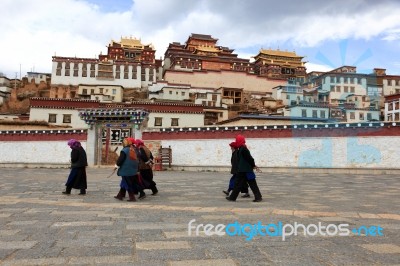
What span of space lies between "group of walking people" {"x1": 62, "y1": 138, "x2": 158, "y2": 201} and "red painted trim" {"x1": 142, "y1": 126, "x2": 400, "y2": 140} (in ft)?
40.1

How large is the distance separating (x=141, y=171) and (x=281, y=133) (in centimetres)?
1306

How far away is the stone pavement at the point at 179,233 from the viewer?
4152 mm

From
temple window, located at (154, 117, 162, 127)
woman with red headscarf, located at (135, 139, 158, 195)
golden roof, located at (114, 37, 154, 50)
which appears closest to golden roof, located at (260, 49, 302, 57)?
golden roof, located at (114, 37, 154, 50)

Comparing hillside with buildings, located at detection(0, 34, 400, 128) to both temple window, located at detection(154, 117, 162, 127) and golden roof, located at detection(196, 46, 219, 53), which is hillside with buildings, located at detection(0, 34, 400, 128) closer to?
golden roof, located at detection(196, 46, 219, 53)

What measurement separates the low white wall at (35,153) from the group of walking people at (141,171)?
1464 centimetres

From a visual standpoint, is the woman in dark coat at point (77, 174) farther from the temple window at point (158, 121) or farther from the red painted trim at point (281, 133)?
the temple window at point (158, 121)

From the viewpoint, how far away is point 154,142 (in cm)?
2258

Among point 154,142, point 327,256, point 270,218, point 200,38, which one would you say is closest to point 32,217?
point 270,218

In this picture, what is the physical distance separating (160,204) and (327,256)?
4.85m

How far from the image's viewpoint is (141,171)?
10.1 m

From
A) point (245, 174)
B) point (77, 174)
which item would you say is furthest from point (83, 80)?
point (245, 174)

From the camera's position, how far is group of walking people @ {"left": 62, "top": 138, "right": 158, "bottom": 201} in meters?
9.17

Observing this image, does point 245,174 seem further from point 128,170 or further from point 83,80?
point 83,80

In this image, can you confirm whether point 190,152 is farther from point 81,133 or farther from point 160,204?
point 160,204
